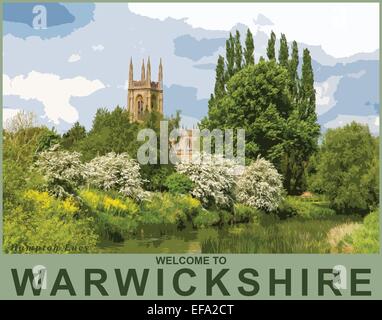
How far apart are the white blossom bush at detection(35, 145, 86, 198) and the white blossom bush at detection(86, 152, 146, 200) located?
3.10 metres

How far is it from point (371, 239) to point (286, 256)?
16.1 feet

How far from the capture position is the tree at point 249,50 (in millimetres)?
37125

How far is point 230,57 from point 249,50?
4.04ft

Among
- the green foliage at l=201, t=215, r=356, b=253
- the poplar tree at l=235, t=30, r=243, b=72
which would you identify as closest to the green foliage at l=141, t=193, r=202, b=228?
the green foliage at l=201, t=215, r=356, b=253

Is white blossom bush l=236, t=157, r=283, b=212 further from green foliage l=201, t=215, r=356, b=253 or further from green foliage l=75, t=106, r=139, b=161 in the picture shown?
green foliage l=75, t=106, r=139, b=161

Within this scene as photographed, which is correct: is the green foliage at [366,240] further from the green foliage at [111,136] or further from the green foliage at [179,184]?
the green foliage at [111,136]

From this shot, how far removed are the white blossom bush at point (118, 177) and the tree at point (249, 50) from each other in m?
15.9

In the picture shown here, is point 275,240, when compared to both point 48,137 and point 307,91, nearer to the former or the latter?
point 48,137

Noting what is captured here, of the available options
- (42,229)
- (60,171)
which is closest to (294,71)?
(60,171)

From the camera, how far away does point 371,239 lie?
15727mm

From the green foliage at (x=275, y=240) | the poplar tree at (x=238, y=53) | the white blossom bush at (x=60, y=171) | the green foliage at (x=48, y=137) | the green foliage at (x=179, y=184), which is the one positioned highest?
the poplar tree at (x=238, y=53)

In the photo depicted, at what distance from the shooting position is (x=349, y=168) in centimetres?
2516

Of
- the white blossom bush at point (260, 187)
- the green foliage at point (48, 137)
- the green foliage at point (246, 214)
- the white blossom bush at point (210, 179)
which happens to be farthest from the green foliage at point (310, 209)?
Answer: the green foliage at point (48, 137)

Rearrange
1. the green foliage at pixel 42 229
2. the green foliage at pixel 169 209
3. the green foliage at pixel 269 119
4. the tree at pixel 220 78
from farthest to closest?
the tree at pixel 220 78, the green foliage at pixel 269 119, the green foliage at pixel 169 209, the green foliage at pixel 42 229
